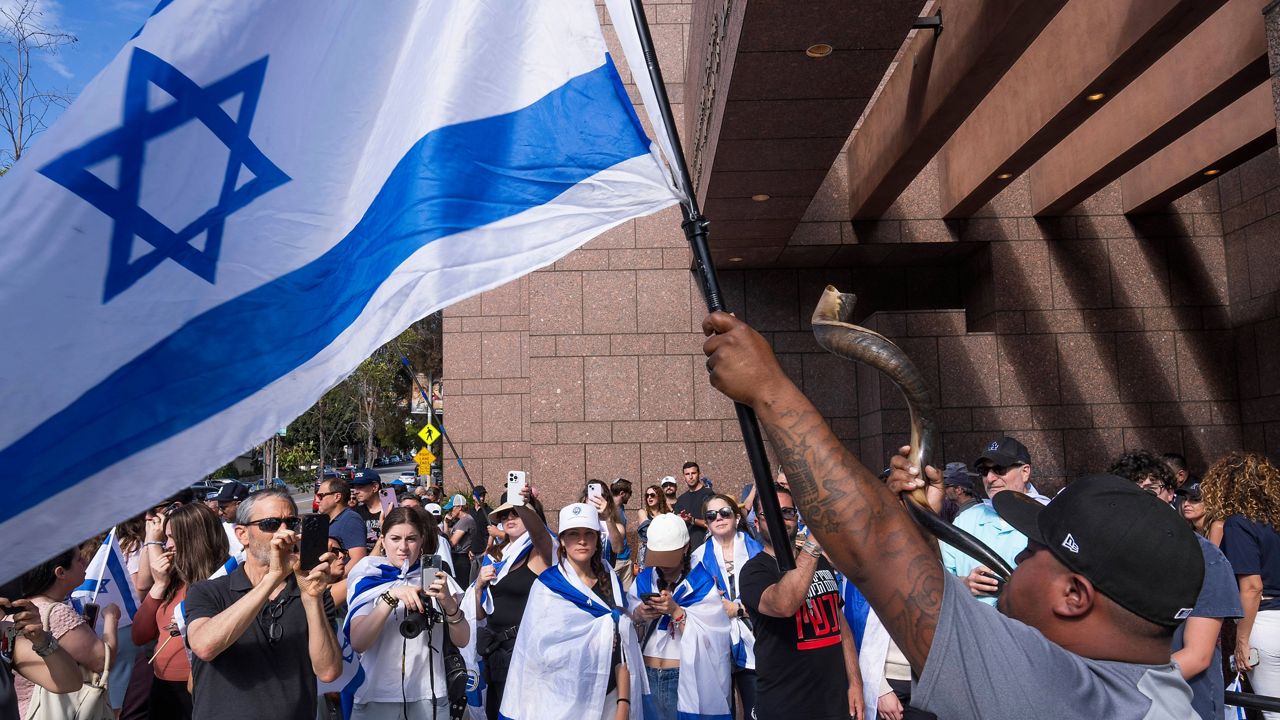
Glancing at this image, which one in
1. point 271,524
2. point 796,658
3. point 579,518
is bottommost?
point 796,658

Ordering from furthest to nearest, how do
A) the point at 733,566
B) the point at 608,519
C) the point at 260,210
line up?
the point at 608,519, the point at 733,566, the point at 260,210

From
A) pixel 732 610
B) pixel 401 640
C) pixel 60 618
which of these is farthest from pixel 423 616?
pixel 732 610

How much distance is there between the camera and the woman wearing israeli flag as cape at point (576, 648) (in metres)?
5.89

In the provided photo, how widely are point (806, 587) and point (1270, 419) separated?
473 inches

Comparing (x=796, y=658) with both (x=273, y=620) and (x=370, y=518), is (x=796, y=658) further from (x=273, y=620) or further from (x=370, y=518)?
(x=370, y=518)

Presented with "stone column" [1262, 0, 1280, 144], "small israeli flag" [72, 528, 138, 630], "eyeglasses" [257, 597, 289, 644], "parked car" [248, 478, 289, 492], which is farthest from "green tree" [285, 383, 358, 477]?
"stone column" [1262, 0, 1280, 144]

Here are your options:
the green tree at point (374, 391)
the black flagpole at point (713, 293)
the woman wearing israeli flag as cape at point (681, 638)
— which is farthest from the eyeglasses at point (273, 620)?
the green tree at point (374, 391)

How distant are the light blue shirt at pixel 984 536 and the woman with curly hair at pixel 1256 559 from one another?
3.95 feet

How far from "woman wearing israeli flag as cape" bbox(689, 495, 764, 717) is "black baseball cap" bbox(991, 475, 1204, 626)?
5.30 m

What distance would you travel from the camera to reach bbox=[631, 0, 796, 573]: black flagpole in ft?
7.98

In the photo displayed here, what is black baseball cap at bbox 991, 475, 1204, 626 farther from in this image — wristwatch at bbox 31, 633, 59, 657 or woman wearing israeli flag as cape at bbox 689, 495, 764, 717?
woman wearing israeli flag as cape at bbox 689, 495, 764, 717

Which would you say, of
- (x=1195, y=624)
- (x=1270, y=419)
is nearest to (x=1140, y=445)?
(x=1270, y=419)

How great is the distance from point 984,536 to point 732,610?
182 cm

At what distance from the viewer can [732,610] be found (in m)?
7.16
